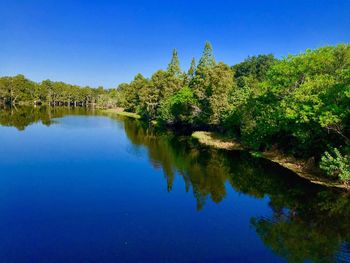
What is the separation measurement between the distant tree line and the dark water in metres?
122

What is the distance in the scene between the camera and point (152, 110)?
8919 centimetres

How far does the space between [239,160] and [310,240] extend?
20.1 m

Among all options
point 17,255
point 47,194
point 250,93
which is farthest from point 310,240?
point 250,93

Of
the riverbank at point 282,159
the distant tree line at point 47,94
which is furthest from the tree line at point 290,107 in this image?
the distant tree line at point 47,94

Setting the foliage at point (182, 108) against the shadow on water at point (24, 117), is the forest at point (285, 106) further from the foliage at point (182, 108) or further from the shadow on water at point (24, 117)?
the shadow on water at point (24, 117)

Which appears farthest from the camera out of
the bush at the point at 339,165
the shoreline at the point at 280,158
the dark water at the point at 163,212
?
the shoreline at the point at 280,158

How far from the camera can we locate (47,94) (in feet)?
527

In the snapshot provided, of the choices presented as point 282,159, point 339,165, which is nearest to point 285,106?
point 282,159

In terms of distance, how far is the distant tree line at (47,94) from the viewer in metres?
140

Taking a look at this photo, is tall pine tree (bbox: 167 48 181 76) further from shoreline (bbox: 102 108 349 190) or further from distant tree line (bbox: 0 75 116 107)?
distant tree line (bbox: 0 75 116 107)

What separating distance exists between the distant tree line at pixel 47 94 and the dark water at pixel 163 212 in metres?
122

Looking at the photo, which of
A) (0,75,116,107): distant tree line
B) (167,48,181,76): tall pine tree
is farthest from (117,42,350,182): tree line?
(0,75,116,107): distant tree line

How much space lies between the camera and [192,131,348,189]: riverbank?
26869mm

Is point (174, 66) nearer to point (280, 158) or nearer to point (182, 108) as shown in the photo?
point (182, 108)
